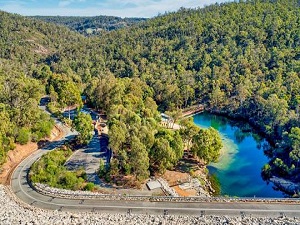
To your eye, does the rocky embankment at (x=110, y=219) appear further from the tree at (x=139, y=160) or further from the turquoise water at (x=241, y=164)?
the turquoise water at (x=241, y=164)

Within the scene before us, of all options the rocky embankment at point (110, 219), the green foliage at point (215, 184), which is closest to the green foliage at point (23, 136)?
the rocky embankment at point (110, 219)

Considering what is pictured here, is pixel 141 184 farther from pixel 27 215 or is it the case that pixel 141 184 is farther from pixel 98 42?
pixel 98 42

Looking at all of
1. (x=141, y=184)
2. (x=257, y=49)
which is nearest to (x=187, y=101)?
(x=257, y=49)

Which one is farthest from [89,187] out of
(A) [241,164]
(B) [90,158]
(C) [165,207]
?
(A) [241,164]

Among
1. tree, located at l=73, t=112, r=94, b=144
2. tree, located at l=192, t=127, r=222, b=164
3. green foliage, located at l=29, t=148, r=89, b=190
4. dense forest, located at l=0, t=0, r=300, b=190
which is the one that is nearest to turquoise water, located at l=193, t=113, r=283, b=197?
dense forest, located at l=0, t=0, r=300, b=190

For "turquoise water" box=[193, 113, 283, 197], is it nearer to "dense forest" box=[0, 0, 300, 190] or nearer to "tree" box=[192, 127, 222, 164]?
"dense forest" box=[0, 0, 300, 190]

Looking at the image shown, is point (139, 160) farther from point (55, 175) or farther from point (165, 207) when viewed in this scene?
point (55, 175)
